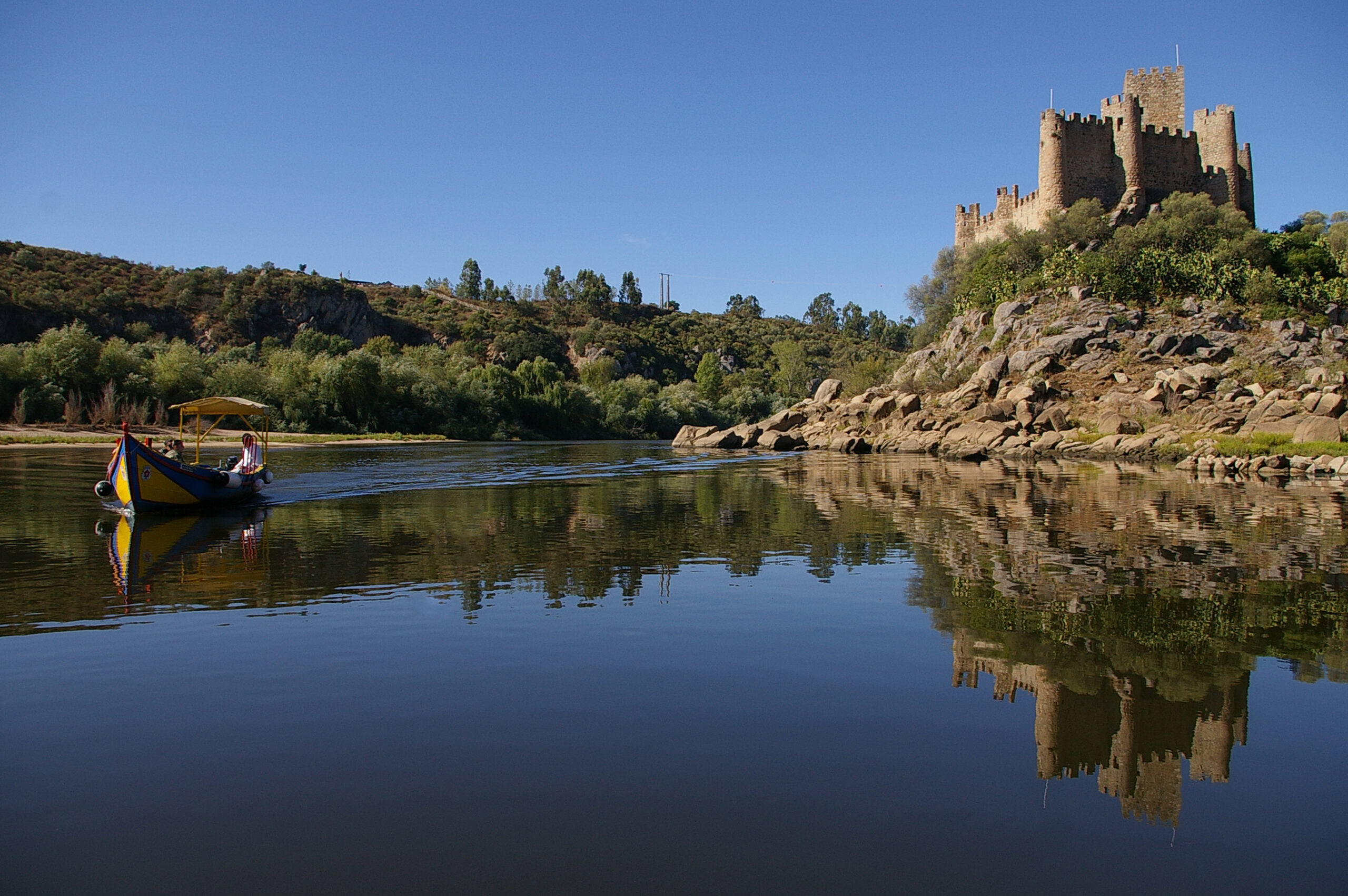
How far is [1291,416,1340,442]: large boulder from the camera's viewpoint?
31500 millimetres

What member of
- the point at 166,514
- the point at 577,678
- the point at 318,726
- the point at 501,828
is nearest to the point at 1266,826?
the point at 501,828

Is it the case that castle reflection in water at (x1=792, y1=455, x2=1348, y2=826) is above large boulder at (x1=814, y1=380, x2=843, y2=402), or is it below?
below

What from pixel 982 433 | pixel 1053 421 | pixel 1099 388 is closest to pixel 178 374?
pixel 982 433

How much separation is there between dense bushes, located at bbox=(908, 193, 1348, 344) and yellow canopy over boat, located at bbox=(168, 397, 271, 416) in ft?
151

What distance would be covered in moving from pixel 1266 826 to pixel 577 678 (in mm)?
4524

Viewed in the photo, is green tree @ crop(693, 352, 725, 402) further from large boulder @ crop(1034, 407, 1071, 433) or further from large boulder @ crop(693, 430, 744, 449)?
large boulder @ crop(1034, 407, 1071, 433)

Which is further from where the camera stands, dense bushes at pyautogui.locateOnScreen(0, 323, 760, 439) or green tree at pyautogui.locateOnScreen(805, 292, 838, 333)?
green tree at pyautogui.locateOnScreen(805, 292, 838, 333)

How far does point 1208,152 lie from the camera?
180ft

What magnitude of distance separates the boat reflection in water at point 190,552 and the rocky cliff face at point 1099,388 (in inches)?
1219

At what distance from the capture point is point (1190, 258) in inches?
1987

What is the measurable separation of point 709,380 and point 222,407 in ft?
304

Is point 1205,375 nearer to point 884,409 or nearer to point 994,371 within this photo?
point 994,371

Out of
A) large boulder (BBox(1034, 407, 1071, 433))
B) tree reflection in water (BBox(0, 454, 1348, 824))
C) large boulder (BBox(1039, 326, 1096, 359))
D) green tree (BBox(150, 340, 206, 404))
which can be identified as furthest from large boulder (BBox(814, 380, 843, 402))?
green tree (BBox(150, 340, 206, 404))

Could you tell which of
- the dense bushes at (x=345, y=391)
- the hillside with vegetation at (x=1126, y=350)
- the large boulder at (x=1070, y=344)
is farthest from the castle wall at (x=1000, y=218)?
the dense bushes at (x=345, y=391)
